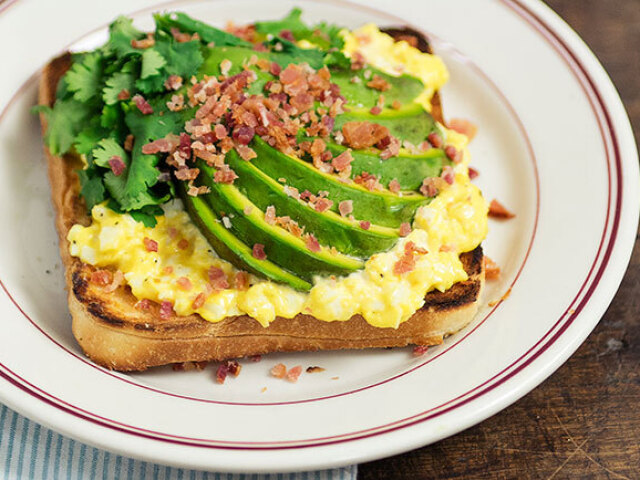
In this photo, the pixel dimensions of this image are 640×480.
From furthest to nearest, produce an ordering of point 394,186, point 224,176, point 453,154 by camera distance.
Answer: point 453,154 → point 394,186 → point 224,176

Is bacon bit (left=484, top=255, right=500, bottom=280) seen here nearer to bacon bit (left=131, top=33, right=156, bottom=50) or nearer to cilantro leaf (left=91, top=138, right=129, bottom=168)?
cilantro leaf (left=91, top=138, right=129, bottom=168)

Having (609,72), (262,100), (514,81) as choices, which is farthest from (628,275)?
(262,100)

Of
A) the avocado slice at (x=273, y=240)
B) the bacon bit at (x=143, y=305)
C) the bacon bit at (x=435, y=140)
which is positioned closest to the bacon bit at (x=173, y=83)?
the avocado slice at (x=273, y=240)

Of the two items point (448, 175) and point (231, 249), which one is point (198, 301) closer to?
point (231, 249)

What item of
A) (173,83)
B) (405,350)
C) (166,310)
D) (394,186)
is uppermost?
(173,83)

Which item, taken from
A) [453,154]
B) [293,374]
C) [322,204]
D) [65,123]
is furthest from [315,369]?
[65,123]

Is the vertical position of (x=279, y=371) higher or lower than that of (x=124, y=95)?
lower

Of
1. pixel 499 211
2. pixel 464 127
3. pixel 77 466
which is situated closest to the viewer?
pixel 77 466
